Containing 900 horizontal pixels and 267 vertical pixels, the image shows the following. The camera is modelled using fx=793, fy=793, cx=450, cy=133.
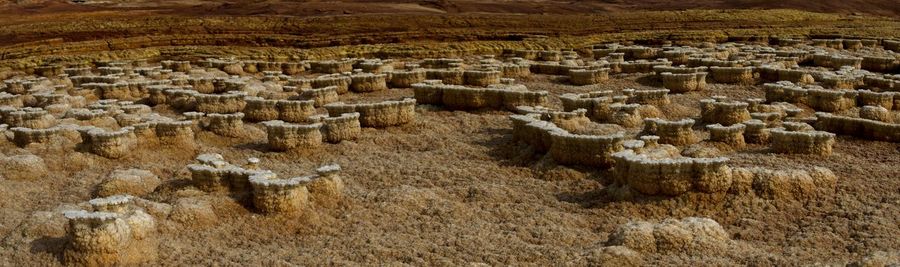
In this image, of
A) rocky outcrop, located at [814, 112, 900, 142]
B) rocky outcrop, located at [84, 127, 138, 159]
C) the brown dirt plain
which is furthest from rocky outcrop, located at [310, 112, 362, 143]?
rocky outcrop, located at [814, 112, 900, 142]

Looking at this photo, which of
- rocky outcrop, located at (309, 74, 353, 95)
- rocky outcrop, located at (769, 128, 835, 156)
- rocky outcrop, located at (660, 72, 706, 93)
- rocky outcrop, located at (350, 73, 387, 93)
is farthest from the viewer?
rocky outcrop, located at (350, 73, 387, 93)

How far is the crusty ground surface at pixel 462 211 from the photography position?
8000 millimetres

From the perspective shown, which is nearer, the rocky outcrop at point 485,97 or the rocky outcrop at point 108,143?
the rocky outcrop at point 108,143

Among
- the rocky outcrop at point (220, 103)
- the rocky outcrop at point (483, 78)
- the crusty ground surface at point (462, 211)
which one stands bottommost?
the crusty ground surface at point (462, 211)

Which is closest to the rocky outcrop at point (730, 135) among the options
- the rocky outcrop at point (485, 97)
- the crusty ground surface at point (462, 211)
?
the crusty ground surface at point (462, 211)

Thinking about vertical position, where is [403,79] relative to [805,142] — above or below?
below

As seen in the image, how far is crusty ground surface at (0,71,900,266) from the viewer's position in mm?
8000

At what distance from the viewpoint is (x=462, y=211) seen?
375 inches

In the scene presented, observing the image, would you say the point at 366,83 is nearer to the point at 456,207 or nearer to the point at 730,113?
the point at 730,113

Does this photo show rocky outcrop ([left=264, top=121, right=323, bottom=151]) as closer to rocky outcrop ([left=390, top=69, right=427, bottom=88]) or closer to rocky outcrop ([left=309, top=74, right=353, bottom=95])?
rocky outcrop ([left=309, top=74, right=353, bottom=95])

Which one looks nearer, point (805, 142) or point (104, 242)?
point (104, 242)

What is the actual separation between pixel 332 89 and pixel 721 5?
34378 mm

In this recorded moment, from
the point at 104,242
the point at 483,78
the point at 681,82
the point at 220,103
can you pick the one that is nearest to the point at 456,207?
the point at 104,242

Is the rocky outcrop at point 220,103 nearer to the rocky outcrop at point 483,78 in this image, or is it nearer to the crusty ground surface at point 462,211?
the crusty ground surface at point 462,211
